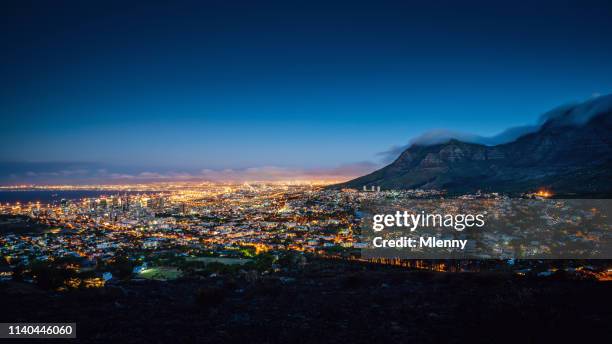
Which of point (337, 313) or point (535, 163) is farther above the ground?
point (535, 163)

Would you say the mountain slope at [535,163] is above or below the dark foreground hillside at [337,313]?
above

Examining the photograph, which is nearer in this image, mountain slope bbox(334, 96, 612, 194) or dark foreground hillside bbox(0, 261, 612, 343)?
dark foreground hillside bbox(0, 261, 612, 343)

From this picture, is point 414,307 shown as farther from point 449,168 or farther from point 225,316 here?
point 449,168

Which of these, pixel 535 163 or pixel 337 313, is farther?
pixel 535 163

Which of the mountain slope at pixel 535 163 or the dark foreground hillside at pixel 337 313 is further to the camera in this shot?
the mountain slope at pixel 535 163

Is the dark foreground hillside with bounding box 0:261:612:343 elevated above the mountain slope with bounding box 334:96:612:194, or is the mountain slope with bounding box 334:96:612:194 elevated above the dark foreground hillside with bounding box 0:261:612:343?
the mountain slope with bounding box 334:96:612:194
